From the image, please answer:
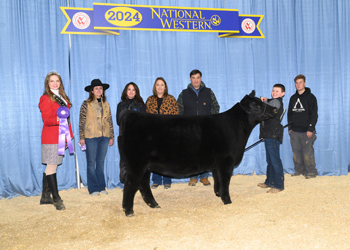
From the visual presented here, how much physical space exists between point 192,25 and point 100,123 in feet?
7.53

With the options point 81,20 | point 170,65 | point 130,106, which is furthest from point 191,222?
point 81,20

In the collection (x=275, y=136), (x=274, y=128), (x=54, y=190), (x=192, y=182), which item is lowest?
(x=192, y=182)

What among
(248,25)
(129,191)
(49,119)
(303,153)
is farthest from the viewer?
(248,25)

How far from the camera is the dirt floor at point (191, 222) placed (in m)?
2.21

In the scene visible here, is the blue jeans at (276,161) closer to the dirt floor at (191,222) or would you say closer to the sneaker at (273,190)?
the sneaker at (273,190)

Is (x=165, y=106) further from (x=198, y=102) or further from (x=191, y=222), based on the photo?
(x=191, y=222)

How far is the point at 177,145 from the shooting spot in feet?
9.36

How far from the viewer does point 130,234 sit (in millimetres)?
2398

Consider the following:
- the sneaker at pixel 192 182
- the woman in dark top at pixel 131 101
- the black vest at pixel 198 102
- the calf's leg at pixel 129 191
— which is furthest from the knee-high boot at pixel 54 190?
the black vest at pixel 198 102

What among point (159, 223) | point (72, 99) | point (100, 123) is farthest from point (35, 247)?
point (72, 99)

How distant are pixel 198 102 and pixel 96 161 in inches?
69.8

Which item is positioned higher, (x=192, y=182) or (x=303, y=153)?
(x=303, y=153)

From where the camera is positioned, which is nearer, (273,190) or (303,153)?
(273,190)

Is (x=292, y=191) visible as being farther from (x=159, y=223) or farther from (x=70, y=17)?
(x=70, y=17)
